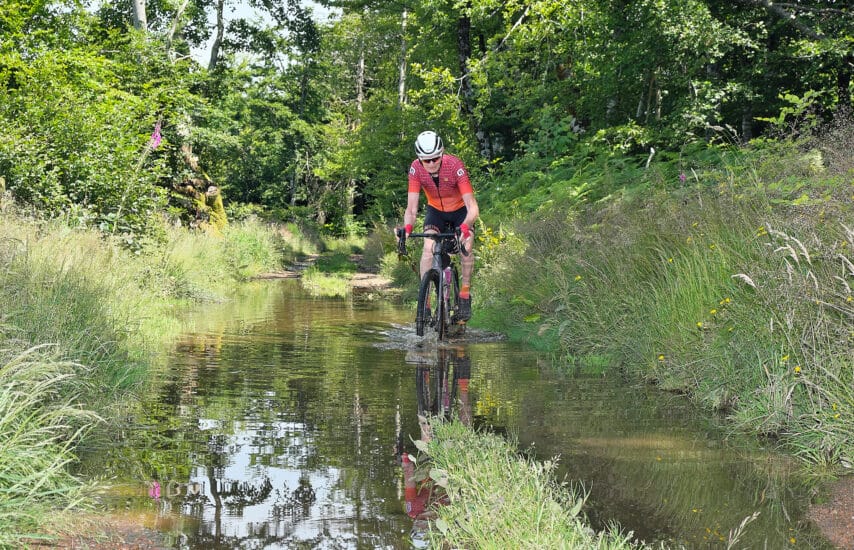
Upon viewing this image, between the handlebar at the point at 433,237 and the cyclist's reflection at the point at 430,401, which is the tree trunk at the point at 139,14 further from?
the cyclist's reflection at the point at 430,401

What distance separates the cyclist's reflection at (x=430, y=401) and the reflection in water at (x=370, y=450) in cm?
3

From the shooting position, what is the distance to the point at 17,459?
440 cm

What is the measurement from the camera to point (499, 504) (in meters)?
4.24

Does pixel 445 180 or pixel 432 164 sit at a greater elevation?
pixel 432 164

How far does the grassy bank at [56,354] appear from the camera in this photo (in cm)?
443

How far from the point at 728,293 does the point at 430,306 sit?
4.44m

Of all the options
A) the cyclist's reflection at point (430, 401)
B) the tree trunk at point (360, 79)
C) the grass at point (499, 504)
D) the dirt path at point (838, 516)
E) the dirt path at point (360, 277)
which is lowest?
the dirt path at point (360, 277)

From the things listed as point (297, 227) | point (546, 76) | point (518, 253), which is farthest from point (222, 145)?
point (518, 253)

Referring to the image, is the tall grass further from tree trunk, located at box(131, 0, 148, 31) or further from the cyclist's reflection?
tree trunk, located at box(131, 0, 148, 31)

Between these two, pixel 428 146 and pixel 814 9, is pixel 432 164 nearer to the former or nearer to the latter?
pixel 428 146

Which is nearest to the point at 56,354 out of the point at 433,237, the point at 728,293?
the point at 728,293

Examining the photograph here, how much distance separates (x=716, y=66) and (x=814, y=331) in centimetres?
1645

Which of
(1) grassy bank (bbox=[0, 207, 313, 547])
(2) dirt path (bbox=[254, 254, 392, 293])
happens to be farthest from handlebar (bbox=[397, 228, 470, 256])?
(2) dirt path (bbox=[254, 254, 392, 293])

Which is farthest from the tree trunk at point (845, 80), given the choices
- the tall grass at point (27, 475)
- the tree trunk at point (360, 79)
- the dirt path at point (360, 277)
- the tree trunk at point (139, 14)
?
the tree trunk at point (360, 79)
